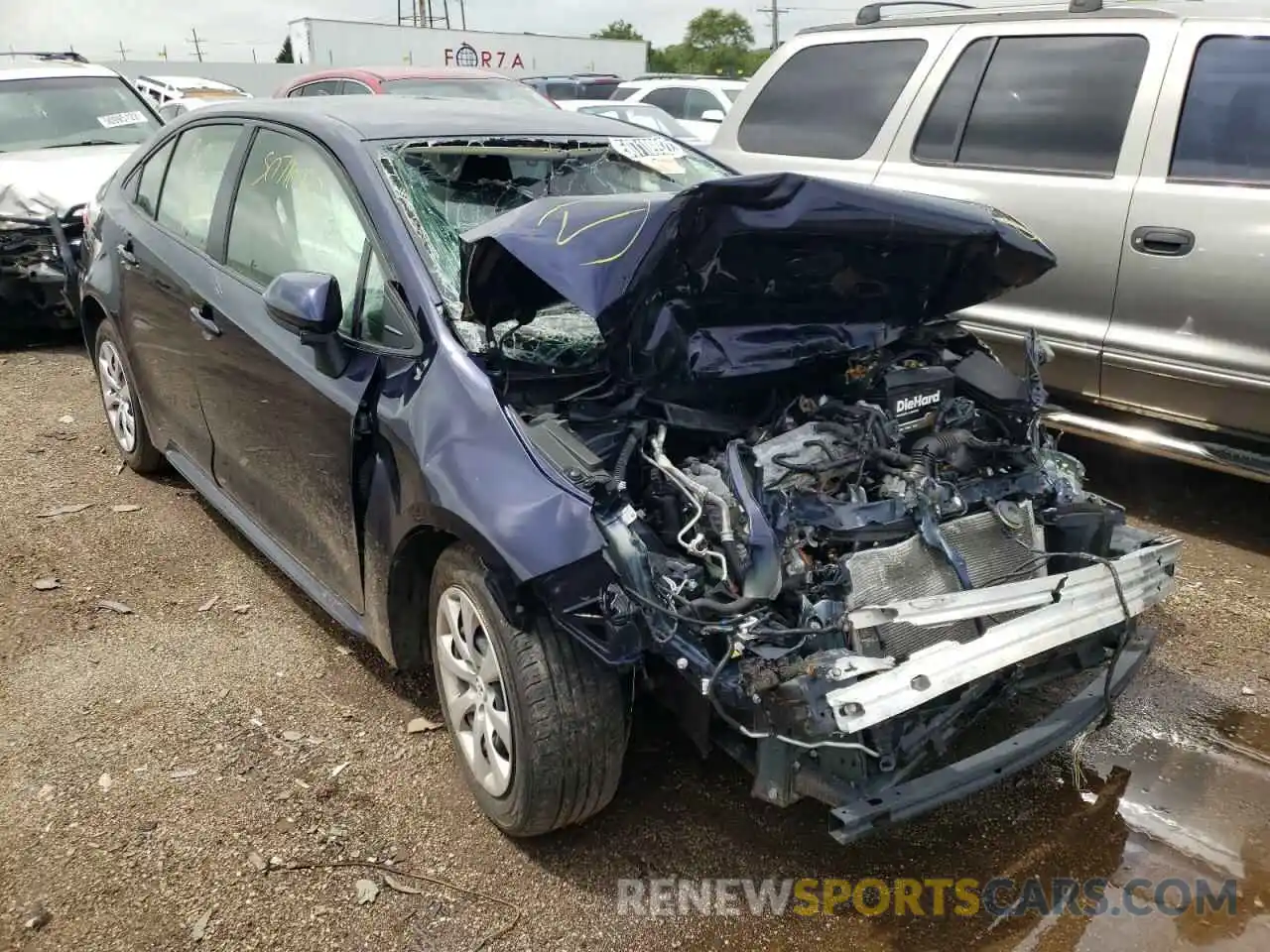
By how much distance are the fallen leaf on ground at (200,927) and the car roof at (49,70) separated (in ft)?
26.9

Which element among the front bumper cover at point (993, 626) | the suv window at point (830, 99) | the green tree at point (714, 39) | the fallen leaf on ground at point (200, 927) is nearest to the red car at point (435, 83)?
the suv window at point (830, 99)

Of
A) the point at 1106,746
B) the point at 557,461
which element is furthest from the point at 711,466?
the point at 1106,746

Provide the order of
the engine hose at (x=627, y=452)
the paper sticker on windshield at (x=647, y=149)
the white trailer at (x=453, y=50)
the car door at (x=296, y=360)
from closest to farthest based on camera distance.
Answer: the engine hose at (x=627, y=452) < the car door at (x=296, y=360) < the paper sticker on windshield at (x=647, y=149) < the white trailer at (x=453, y=50)

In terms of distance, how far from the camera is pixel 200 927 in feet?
8.05

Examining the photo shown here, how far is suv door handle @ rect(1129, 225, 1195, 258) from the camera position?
4.15 metres

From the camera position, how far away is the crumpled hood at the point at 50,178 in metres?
7.13

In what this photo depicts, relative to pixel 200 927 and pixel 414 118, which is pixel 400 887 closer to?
pixel 200 927

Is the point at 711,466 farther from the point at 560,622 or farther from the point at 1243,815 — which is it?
the point at 1243,815

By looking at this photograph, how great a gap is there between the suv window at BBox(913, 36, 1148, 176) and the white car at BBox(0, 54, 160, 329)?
17.7 ft

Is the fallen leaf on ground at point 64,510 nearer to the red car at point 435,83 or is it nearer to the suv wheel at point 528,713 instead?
the suv wheel at point 528,713

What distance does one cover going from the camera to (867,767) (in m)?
2.27

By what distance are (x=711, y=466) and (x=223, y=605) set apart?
2.26 meters

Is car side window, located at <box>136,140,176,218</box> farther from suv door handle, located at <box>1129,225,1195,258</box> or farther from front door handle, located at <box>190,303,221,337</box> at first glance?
suv door handle, located at <box>1129,225,1195,258</box>

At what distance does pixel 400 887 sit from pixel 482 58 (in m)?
34.2
